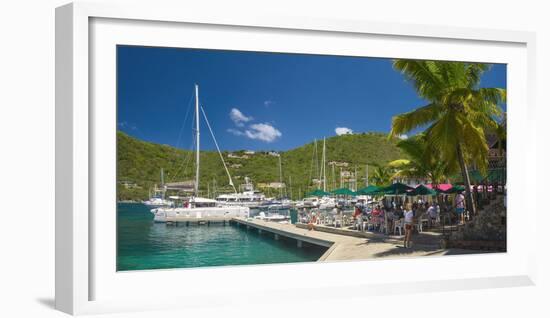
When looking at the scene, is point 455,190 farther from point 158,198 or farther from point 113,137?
point 113,137

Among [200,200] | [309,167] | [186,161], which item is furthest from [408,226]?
[186,161]

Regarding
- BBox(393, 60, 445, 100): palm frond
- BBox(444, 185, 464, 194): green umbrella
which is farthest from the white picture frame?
BBox(444, 185, 464, 194): green umbrella

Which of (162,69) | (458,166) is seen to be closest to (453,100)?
(458,166)

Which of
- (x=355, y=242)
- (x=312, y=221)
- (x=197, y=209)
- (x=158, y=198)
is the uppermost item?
(x=158, y=198)

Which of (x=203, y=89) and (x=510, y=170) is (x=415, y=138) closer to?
(x=510, y=170)

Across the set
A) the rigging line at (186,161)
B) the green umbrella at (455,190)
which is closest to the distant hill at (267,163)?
the rigging line at (186,161)

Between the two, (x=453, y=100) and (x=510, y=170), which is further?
(x=453, y=100)
